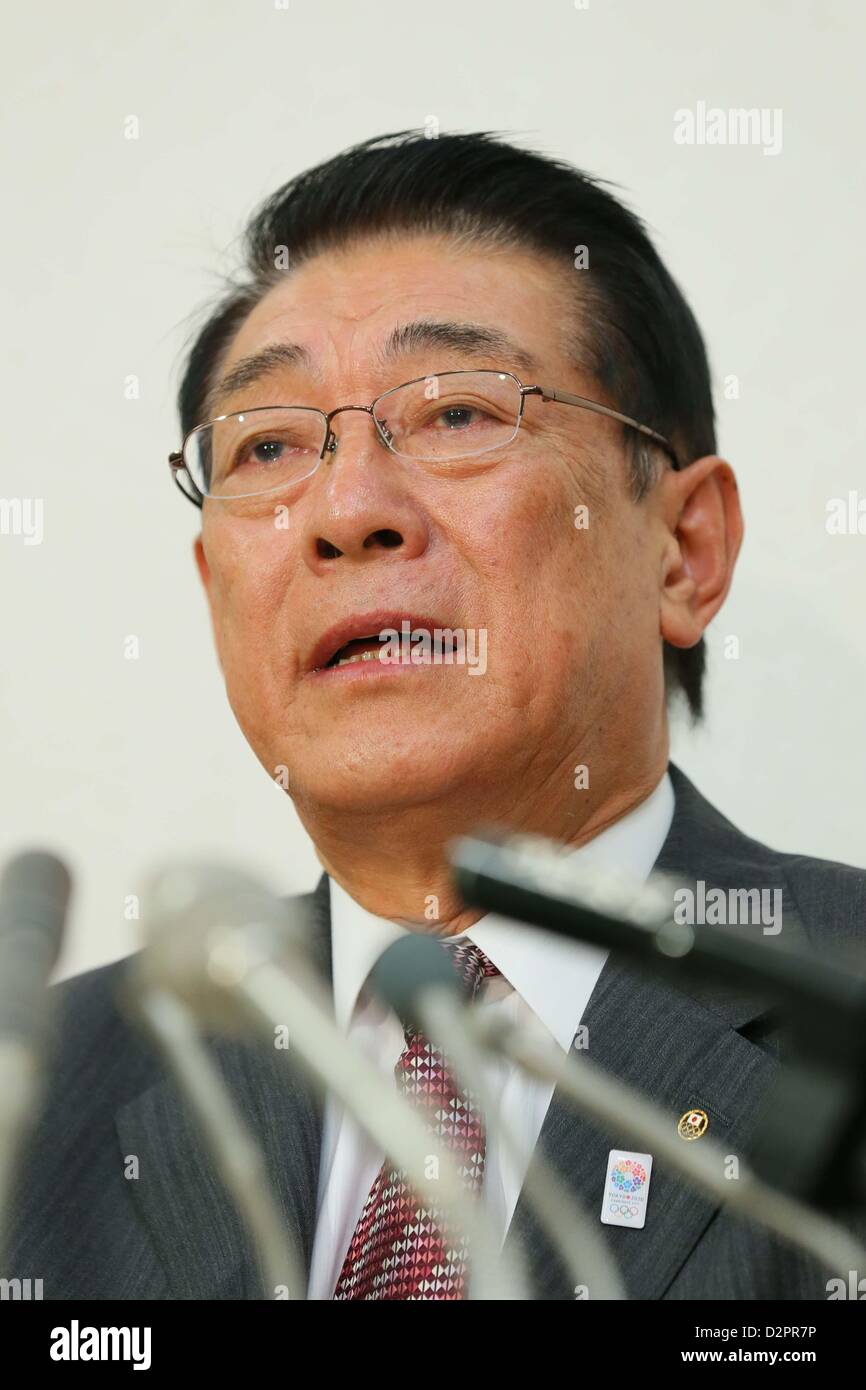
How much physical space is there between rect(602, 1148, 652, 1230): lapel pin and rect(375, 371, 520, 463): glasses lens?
63 centimetres

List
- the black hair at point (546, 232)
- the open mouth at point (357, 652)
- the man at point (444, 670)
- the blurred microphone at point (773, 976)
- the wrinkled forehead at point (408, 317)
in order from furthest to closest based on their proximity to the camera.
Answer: the black hair at point (546, 232)
the wrinkled forehead at point (408, 317)
the open mouth at point (357, 652)
the man at point (444, 670)
the blurred microphone at point (773, 976)

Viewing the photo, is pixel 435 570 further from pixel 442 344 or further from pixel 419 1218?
pixel 419 1218

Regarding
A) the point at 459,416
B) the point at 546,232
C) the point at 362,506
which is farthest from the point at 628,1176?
the point at 546,232

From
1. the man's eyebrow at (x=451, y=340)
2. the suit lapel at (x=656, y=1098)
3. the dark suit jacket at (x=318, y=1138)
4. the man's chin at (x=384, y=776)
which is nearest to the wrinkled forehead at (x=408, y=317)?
the man's eyebrow at (x=451, y=340)

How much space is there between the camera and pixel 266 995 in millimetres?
825

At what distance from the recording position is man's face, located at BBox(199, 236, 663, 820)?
1.32m

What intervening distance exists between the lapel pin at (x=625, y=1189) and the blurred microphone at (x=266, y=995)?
25cm

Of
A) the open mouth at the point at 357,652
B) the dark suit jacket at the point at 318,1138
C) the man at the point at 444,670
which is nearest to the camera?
the dark suit jacket at the point at 318,1138

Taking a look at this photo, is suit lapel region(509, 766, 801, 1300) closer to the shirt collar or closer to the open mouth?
the shirt collar

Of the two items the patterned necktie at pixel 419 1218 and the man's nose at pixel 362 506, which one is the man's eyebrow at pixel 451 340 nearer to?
the man's nose at pixel 362 506

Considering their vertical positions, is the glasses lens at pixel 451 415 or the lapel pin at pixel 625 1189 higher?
the glasses lens at pixel 451 415

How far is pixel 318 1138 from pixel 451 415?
2.20 feet

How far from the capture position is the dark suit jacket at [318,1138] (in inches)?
43.3

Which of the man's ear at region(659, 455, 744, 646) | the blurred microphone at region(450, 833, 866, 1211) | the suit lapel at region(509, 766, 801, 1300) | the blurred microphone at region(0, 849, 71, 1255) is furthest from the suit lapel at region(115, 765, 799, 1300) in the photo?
the blurred microphone at region(450, 833, 866, 1211)
